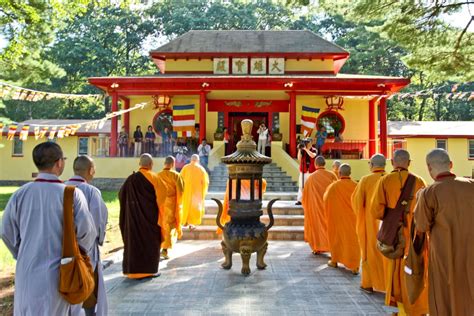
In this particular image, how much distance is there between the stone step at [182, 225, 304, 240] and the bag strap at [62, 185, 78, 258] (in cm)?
607

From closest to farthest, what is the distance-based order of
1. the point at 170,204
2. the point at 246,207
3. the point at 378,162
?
the point at 378,162 → the point at 246,207 → the point at 170,204

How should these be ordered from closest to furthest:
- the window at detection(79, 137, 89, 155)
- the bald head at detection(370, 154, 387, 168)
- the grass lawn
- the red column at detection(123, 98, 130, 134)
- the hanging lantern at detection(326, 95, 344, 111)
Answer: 1. the grass lawn
2. the bald head at detection(370, 154, 387, 168)
3. the hanging lantern at detection(326, 95, 344, 111)
4. the red column at detection(123, 98, 130, 134)
5. the window at detection(79, 137, 89, 155)

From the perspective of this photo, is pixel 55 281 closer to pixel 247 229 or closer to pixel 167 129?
pixel 247 229

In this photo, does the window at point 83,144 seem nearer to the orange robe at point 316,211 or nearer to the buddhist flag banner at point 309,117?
the buddhist flag banner at point 309,117

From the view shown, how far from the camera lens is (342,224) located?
21.4 feet

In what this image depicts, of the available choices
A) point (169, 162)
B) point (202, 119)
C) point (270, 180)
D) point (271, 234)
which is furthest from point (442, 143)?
point (169, 162)

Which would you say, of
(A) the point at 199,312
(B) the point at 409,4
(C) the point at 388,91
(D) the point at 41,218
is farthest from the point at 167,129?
(D) the point at 41,218

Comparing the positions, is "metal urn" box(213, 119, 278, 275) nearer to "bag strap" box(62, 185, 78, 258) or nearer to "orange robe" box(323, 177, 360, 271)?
"orange robe" box(323, 177, 360, 271)

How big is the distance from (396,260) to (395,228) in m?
0.37

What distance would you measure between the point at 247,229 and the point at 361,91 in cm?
1222

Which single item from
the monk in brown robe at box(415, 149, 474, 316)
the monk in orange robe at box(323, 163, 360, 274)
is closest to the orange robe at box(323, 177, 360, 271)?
the monk in orange robe at box(323, 163, 360, 274)

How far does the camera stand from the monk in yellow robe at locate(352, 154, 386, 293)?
16.9ft

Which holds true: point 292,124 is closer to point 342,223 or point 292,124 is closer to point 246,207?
point 342,223

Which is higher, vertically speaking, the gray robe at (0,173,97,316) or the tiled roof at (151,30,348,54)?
the tiled roof at (151,30,348,54)
